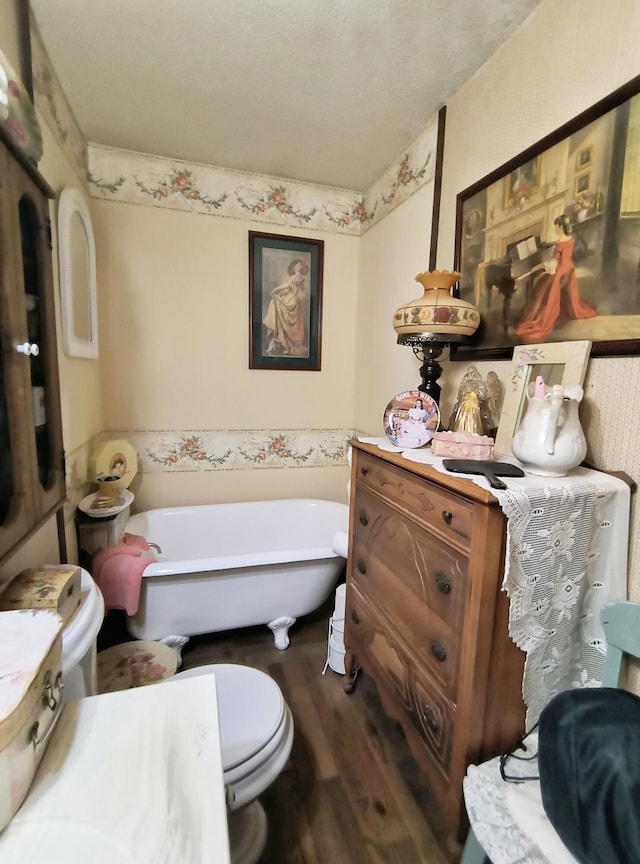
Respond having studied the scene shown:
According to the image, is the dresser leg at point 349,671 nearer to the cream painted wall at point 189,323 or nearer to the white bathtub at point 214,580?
the white bathtub at point 214,580

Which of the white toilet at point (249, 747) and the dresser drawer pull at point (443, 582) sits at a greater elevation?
the dresser drawer pull at point (443, 582)

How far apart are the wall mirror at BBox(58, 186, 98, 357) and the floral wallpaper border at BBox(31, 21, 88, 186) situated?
0.18 meters

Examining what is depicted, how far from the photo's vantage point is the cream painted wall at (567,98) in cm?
93

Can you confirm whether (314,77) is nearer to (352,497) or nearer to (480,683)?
(352,497)

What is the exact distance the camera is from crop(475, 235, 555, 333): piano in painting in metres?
1.18

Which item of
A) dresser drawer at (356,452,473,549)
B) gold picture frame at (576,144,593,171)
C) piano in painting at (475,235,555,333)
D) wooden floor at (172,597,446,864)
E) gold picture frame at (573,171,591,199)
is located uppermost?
gold picture frame at (576,144,593,171)

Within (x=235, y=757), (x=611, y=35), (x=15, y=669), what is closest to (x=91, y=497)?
(x=235, y=757)

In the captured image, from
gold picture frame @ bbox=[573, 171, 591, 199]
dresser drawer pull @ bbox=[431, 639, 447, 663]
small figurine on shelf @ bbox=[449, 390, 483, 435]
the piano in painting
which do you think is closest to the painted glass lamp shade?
the piano in painting

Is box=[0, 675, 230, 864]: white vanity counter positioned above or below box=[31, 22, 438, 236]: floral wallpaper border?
below

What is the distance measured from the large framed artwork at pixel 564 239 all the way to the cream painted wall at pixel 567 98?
61 millimetres

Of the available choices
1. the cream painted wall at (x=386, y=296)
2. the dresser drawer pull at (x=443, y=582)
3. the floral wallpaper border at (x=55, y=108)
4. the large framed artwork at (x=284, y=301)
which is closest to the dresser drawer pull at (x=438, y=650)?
the dresser drawer pull at (x=443, y=582)

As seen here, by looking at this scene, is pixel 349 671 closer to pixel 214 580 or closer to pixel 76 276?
pixel 214 580

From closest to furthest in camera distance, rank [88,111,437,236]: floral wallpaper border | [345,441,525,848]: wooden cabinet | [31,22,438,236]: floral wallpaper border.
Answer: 1. [345,441,525,848]: wooden cabinet
2. [31,22,438,236]: floral wallpaper border
3. [88,111,437,236]: floral wallpaper border

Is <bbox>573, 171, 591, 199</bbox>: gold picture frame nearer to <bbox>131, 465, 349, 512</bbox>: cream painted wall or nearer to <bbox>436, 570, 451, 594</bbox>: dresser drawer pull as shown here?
<bbox>436, 570, 451, 594</bbox>: dresser drawer pull
